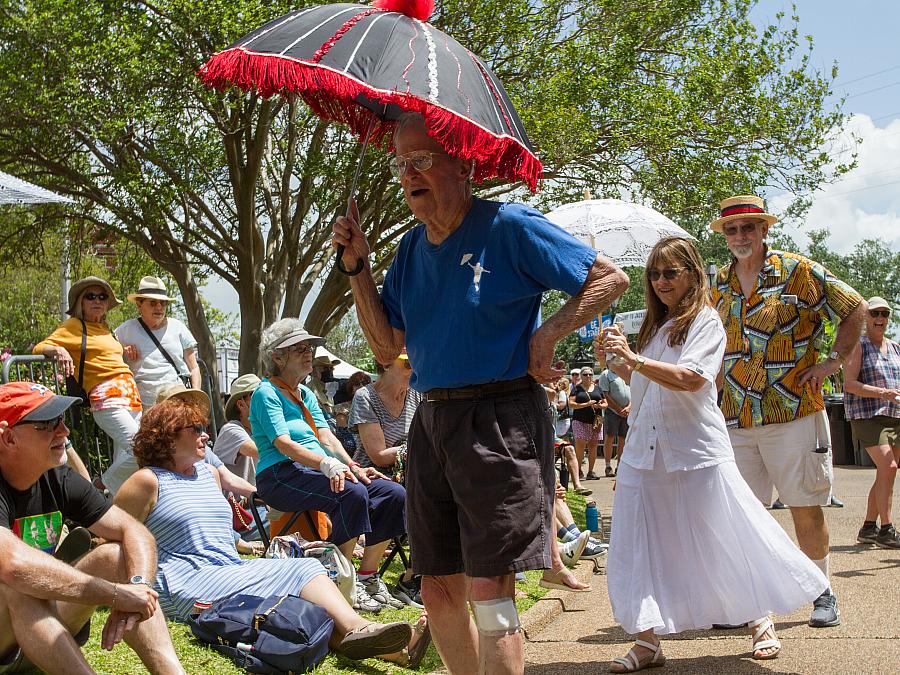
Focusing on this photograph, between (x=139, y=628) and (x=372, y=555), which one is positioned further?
(x=372, y=555)

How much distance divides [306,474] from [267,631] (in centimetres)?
161

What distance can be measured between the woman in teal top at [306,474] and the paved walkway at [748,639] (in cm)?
112

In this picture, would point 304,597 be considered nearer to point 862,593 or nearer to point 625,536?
point 625,536

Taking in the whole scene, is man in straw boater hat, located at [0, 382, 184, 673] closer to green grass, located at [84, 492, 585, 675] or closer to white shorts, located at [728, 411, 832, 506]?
green grass, located at [84, 492, 585, 675]

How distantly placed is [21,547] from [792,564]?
3369 mm

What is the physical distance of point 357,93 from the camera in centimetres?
328

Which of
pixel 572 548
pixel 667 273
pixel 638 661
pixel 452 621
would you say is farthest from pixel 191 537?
pixel 572 548

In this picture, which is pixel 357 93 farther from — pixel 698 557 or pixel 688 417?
pixel 698 557

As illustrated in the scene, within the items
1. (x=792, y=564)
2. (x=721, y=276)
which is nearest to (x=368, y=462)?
(x=721, y=276)

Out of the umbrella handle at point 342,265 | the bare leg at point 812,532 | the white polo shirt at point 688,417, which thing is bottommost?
the bare leg at point 812,532

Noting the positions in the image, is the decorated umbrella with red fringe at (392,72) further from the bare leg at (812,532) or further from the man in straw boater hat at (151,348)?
the man in straw boater hat at (151,348)

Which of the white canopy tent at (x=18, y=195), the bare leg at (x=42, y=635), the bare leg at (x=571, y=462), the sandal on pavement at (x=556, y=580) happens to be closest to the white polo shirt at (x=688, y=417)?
the sandal on pavement at (x=556, y=580)

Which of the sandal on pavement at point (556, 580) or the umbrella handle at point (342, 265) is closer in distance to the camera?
the umbrella handle at point (342, 265)

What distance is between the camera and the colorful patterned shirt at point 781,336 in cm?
562
